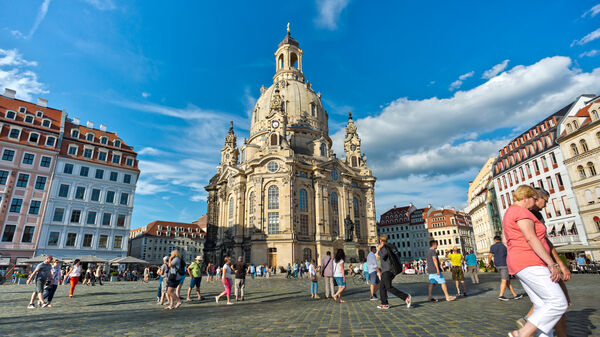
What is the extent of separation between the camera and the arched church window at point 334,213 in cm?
4888

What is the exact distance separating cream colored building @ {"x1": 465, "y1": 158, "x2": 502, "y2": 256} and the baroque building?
755 inches

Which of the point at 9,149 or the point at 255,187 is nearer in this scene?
the point at 9,149

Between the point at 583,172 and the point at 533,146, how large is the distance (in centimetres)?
782

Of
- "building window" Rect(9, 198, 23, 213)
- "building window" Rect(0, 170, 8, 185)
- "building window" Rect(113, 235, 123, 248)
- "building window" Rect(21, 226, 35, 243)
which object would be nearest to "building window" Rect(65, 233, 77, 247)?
"building window" Rect(21, 226, 35, 243)

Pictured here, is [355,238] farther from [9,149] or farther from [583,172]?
[9,149]

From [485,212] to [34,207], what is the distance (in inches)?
2634

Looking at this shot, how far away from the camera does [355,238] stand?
49531 mm

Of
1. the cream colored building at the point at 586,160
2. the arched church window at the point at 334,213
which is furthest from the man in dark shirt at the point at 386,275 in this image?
the arched church window at the point at 334,213

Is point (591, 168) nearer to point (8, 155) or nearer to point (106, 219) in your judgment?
point (106, 219)

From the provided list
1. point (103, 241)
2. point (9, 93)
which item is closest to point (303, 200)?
point (103, 241)

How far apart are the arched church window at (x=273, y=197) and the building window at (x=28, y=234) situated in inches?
1080

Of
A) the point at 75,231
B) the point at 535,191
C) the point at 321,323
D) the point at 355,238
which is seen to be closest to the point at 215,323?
the point at 321,323

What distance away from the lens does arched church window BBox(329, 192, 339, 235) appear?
1924 inches

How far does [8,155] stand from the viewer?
3409 centimetres
